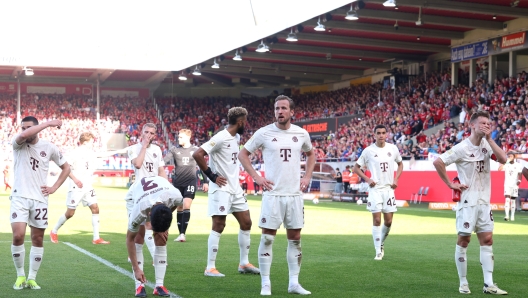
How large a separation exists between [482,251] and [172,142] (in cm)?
5497

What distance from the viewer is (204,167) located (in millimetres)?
10492

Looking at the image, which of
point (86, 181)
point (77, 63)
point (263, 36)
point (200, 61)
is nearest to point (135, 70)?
point (77, 63)

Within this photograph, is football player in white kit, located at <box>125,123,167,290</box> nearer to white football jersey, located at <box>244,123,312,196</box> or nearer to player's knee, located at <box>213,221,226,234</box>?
player's knee, located at <box>213,221,226,234</box>

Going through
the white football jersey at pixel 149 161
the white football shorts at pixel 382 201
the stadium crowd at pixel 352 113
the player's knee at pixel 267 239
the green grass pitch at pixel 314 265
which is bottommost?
the green grass pitch at pixel 314 265

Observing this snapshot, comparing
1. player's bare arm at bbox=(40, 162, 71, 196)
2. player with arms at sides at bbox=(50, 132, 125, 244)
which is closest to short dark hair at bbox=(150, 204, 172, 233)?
player's bare arm at bbox=(40, 162, 71, 196)

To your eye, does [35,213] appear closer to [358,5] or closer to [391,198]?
[391,198]

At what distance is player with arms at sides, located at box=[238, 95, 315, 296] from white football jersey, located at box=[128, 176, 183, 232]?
127 centimetres

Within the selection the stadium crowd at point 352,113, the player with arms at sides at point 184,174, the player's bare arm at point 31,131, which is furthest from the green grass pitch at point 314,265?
the stadium crowd at point 352,113

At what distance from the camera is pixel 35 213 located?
9703 mm

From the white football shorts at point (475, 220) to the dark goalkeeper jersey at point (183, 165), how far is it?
7444mm

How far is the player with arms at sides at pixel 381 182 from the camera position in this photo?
13703 mm

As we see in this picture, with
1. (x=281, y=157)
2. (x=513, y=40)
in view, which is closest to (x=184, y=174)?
(x=281, y=157)

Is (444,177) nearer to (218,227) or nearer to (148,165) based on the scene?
(218,227)

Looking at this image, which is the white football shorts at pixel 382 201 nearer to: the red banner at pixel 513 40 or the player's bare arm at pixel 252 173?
the player's bare arm at pixel 252 173
